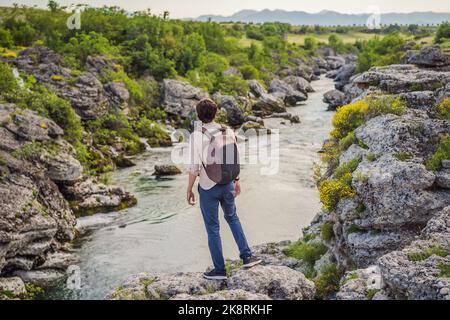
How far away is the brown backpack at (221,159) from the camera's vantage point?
1020 cm

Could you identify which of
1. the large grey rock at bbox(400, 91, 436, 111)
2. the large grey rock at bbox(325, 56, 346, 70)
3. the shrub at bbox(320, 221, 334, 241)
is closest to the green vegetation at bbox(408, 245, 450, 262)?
the shrub at bbox(320, 221, 334, 241)

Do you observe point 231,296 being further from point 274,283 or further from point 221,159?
point 221,159

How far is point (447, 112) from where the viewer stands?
50.7ft

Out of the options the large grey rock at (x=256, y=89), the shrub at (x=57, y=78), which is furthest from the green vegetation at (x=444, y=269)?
the large grey rock at (x=256, y=89)

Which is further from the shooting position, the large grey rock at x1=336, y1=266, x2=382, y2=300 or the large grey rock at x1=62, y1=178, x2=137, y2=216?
the large grey rock at x1=62, y1=178, x2=137, y2=216

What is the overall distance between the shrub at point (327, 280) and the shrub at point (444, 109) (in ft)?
18.9

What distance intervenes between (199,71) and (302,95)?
1814 centimetres

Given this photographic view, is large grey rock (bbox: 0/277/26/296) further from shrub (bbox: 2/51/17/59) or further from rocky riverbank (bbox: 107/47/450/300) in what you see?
shrub (bbox: 2/51/17/59)

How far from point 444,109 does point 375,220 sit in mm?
4824

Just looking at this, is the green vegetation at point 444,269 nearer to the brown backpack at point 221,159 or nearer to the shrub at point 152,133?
the brown backpack at point 221,159

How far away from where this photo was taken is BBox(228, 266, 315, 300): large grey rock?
978 cm

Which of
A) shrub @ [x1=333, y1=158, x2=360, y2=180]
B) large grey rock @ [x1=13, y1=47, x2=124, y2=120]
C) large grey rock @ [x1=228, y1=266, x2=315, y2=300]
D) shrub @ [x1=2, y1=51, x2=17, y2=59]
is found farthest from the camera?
shrub @ [x1=2, y1=51, x2=17, y2=59]

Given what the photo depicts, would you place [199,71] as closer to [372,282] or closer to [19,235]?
[19,235]

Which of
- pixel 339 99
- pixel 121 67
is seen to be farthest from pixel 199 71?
pixel 339 99
